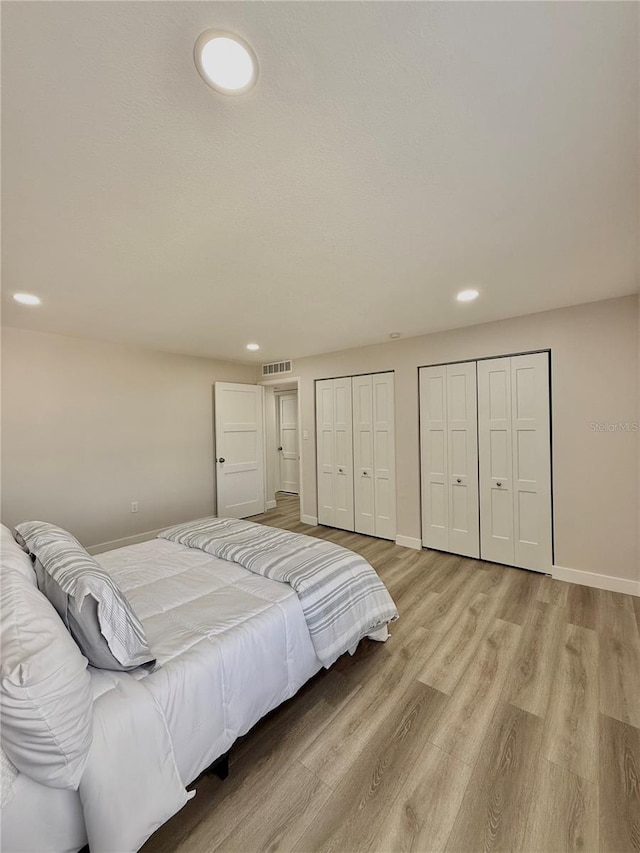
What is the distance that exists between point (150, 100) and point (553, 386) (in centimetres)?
340

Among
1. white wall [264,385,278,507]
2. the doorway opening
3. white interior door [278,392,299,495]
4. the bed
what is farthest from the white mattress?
white interior door [278,392,299,495]

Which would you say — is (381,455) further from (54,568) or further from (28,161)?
(28,161)

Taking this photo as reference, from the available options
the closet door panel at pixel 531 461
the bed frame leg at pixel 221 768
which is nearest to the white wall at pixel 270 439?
the closet door panel at pixel 531 461

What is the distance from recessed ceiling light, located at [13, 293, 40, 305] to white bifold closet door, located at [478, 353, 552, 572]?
3.97 meters

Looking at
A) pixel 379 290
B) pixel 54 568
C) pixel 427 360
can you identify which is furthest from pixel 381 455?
pixel 54 568

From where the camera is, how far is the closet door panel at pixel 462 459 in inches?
137

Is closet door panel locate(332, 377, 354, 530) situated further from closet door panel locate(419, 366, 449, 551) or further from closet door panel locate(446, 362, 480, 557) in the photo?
closet door panel locate(446, 362, 480, 557)

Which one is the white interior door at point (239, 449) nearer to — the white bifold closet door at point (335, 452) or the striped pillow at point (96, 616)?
the white bifold closet door at point (335, 452)

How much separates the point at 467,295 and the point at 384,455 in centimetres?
209

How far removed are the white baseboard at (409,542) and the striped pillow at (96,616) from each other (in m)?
3.20

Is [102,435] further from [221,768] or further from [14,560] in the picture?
[221,768]

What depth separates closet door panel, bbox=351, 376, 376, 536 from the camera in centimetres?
427

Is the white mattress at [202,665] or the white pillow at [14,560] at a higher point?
the white pillow at [14,560]

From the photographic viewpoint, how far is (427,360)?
12.4 ft
